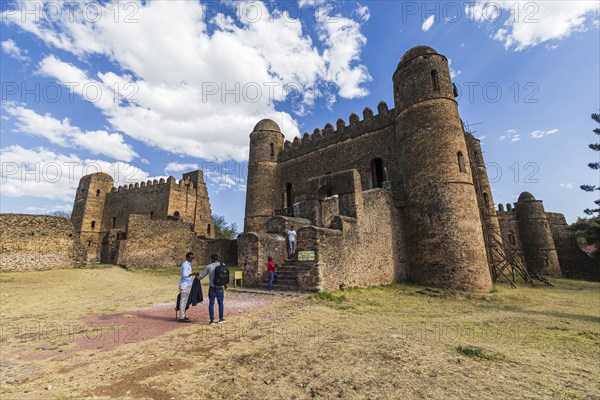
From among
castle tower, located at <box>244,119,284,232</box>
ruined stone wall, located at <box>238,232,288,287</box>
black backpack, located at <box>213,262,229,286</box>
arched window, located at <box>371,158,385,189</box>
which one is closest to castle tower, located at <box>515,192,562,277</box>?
arched window, located at <box>371,158,385,189</box>

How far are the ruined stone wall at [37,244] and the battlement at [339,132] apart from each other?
14.7 metres

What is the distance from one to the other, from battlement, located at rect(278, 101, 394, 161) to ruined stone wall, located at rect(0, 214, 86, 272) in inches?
577

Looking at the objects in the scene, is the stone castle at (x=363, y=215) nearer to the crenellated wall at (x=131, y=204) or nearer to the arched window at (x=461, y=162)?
the arched window at (x=461, y=162)

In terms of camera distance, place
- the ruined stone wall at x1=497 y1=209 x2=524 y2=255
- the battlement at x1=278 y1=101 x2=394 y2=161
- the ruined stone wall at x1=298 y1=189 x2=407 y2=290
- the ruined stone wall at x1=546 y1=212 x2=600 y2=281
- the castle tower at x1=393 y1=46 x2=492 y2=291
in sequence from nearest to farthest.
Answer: the ruined stone wall at x1=298 y1=189 x2=407 y2=290
the castle tower at x1=393 y1=46 x2=492 y2=291
the battlement at x1=278 y1=101 x2=394 y2=161
the ruined stone wall at x1=546 y1=212 x2=600 y2=281
the ruined stone wall at x1=497 y1=209 x2=524 y2=255

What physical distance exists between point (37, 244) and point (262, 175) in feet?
46.1

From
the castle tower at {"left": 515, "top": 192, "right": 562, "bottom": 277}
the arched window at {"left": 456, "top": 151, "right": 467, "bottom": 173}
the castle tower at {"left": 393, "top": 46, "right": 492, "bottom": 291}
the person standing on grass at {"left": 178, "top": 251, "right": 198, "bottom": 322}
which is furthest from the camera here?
the castle tower at {"left": 515, "top": 192, "right": 562, "bottom": 277}

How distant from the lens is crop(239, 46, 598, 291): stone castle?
10.4 meters

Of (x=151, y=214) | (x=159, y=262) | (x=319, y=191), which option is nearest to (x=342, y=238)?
(x=319, y=191)

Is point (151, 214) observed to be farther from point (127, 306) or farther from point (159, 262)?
point (127, 306)

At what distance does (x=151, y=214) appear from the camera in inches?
1204

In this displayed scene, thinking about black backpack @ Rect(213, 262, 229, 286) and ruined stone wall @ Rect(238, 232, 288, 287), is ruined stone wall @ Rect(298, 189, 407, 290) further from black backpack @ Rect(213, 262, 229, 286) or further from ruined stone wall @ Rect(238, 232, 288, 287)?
black backpack @ Rect(213, 262, 229, 286)

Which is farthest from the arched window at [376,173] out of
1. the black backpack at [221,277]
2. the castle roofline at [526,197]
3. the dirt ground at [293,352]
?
the castle roofline at [526,197]

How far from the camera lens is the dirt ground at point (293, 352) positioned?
3043 mm

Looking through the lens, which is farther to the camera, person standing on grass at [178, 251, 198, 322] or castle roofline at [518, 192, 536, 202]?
castle roofline at [518, 192, 536, 202]
